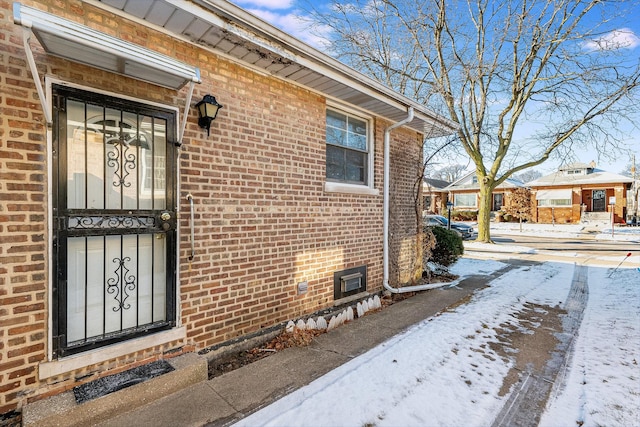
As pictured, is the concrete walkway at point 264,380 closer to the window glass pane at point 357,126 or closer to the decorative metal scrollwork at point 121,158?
the decorative metal scrollwork at point 121,158

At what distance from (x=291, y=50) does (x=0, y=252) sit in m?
3.17

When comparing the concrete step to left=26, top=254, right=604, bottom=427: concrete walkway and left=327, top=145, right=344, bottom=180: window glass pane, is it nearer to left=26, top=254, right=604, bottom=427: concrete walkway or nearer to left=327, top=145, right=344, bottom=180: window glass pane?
left=26, top=254, right=604, bottom=427: concrete walkway

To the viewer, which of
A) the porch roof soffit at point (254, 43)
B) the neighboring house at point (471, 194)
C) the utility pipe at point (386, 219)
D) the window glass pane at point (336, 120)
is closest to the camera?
the porch roof soffit at point (254, 43)

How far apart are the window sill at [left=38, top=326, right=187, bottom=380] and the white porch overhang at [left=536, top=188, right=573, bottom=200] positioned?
33395mm

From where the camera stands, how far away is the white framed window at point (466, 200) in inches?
Answer: 1234

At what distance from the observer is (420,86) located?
484 inches

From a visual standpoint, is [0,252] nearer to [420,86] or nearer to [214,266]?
[214,266]

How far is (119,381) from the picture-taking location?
249cm

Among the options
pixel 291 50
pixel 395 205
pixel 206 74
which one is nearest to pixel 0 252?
pixel 206 74

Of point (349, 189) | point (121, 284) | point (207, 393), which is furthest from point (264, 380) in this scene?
point (349, 189)

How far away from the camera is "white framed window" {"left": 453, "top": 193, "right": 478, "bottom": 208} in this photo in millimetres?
31344

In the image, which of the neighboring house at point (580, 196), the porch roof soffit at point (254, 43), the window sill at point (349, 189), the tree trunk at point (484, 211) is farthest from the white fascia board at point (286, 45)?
the neighboring house at point (580, 196)

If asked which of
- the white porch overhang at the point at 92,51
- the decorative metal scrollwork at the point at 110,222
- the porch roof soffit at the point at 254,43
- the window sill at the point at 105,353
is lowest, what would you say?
the window sill at the point at 105,353

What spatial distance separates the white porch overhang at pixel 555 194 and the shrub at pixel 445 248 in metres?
26.3
